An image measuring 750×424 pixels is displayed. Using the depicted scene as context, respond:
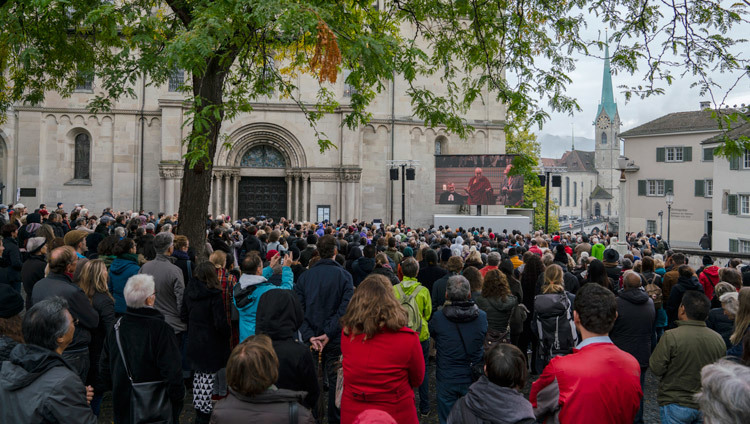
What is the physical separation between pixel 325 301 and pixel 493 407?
3.05m

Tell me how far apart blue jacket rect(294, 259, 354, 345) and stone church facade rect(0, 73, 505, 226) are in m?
18.5

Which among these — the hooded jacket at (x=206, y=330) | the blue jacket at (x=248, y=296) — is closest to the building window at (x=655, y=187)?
the blue jacket at (x=248, y=296)

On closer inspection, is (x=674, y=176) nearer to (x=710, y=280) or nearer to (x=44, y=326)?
(x=710, y=280)

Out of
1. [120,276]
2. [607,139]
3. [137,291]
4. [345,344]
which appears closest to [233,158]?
[120,276]

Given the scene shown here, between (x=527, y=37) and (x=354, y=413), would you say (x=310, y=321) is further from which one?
(x=527, y=37)

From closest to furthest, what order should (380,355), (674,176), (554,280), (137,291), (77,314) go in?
1. (380,355)
2. (137,291)
3. (77,314)
4. (554,280)
5. (674,176)

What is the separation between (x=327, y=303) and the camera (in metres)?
5.93

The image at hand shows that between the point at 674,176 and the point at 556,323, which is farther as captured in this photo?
the point at 674,176

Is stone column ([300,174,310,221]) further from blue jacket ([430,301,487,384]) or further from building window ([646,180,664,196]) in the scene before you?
building window ([646,180,664,196])

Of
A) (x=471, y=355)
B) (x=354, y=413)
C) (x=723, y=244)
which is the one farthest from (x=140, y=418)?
(x=723, y=244)

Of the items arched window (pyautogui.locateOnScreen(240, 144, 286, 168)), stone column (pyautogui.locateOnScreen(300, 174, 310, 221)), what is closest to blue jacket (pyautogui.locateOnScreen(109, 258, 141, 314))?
stone column (pyautogui.locateOnScreen(300, 174, 310, 221))

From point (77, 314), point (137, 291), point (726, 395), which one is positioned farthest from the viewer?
point (77, 314)

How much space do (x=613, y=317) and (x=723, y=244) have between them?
3846 cm

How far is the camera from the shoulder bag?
4605 millimetres
